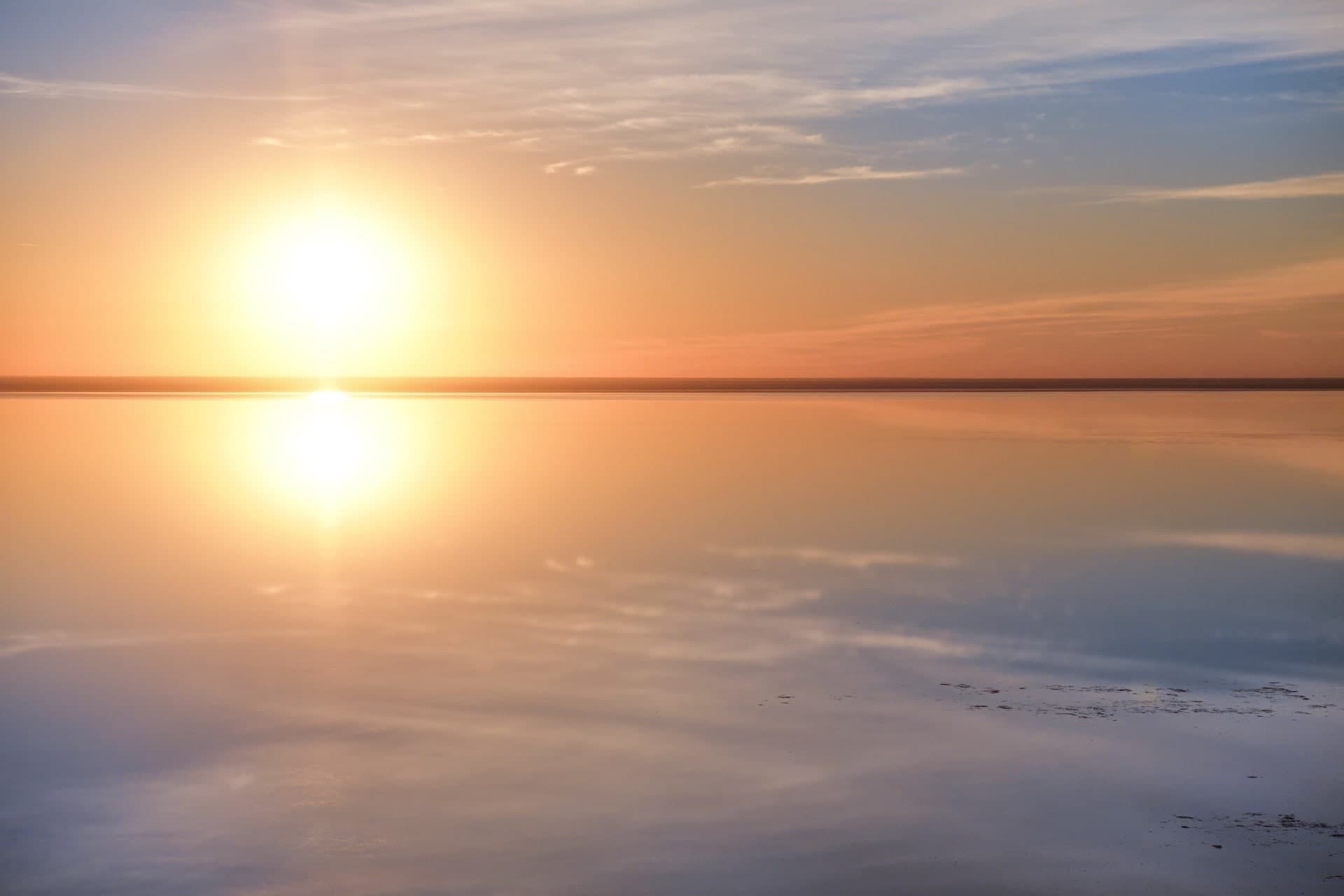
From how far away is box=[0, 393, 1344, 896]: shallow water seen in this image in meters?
6.57

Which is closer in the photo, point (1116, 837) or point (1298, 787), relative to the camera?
point (1116, 837)

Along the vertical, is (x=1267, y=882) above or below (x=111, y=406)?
below

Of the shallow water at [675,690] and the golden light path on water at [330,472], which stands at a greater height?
the golden light path on water at [330,472]

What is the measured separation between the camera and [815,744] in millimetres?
8234

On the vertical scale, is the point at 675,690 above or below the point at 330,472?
below

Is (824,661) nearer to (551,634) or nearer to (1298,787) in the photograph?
(551,634)

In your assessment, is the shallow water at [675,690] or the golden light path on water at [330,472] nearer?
the shallow water at [675,690]

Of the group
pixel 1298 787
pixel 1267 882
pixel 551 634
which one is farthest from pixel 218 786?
pixel 1298 787

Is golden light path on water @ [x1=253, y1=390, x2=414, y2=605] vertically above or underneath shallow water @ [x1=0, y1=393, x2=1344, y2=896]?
above

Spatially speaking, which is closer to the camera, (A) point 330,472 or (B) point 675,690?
(B) point 675,690

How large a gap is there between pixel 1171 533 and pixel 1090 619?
17.9 feet

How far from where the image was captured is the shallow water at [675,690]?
6570 millimetres

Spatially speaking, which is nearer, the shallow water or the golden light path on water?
the shallow water

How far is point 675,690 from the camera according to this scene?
30.7ft
